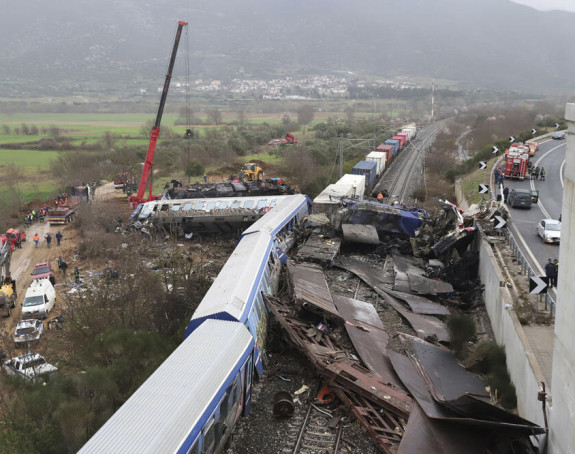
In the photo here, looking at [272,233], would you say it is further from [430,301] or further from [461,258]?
[461,258]

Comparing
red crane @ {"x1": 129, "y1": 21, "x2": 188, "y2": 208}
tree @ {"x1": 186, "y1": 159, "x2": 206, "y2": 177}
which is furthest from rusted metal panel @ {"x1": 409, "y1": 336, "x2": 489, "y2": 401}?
tree @ {"x1": 186, "y1": 159, "x2": 206, "y2": 177}

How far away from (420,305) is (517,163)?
73.1 ft

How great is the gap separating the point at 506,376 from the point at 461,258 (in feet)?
30.3

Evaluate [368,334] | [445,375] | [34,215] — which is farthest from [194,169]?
[445,375]

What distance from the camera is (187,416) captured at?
8.75 metres

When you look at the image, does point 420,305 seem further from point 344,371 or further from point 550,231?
point 550,231

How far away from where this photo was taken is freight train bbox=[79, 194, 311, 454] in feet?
26.7

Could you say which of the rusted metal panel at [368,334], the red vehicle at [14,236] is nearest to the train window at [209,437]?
the rusted metal panel at [368,334]

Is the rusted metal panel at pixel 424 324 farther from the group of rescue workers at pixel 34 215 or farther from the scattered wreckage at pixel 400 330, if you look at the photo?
the group of rescue workers at pixel 34 215

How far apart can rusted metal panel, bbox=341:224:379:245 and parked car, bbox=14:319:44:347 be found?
43.4 feet

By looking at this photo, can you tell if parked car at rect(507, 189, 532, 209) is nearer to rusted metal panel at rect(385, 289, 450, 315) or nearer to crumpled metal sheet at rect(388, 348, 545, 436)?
rusted metal panel at rect(385, 289, 450, 315)

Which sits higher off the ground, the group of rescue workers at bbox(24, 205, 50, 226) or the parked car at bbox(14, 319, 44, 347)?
the parked car at bbox(14, 319, 44, 347)

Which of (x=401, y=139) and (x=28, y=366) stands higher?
(x=401, y=139)

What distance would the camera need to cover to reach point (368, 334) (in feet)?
51.9
